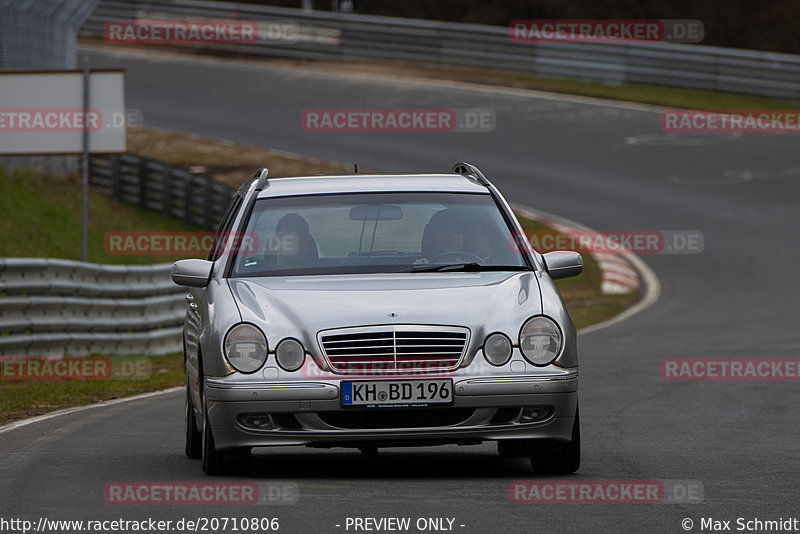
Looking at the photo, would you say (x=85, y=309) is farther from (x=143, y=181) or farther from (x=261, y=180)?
(x=143, y=181)

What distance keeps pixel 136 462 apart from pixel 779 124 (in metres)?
28.6

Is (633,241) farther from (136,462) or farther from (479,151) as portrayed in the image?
(136,462)

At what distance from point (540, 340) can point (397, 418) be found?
800 mm

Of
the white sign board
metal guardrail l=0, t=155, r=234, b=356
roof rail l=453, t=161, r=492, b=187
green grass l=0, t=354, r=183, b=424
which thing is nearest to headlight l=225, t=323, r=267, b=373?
roof rail l=453, t=161, r=492, b=187

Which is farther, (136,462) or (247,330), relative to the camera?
(136,462)

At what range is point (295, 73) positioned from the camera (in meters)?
41.9

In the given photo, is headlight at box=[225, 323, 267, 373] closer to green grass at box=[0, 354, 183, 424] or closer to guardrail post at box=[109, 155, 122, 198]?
green grass at box=[0, 354, 183, 424]

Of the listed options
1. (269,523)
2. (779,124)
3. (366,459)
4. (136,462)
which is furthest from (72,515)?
(779,124)

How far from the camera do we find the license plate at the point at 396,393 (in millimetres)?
7746

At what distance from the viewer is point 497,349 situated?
7.89 metres

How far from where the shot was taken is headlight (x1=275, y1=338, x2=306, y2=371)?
307 inches

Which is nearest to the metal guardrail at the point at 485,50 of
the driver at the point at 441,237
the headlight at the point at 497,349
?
the driver at the point at 441,237

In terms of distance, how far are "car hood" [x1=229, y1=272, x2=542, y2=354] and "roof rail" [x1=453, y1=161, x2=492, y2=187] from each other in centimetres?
121

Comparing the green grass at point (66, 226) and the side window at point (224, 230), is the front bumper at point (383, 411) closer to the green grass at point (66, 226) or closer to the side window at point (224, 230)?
the side window at point (224, 230)
